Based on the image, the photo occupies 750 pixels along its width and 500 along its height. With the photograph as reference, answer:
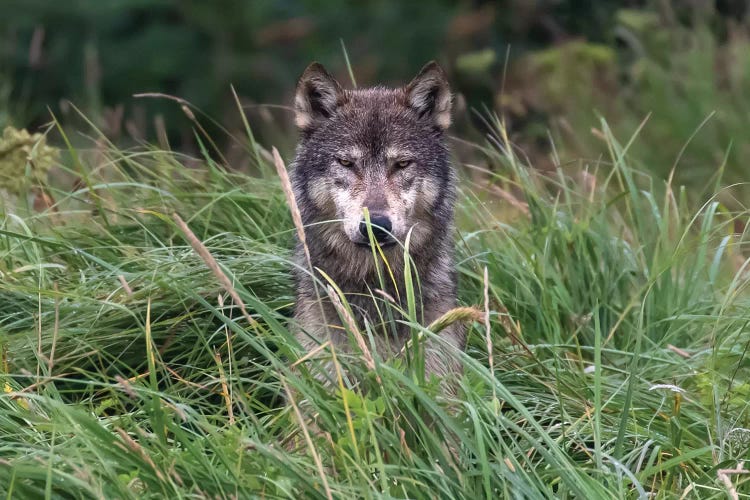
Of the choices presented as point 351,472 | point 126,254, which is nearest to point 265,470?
point 351,472

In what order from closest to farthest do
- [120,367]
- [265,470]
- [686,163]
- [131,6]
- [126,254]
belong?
[265,470], [120,367], [126,254], [686,163], [131,6]

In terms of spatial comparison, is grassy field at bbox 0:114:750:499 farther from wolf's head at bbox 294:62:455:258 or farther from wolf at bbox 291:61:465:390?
wolf's head at bbox 294:62:455:258

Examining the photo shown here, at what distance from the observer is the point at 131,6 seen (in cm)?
1580

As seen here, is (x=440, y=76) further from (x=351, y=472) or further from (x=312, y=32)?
(x=312, y=32)

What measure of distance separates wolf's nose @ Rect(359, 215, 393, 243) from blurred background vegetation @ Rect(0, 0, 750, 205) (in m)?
2.02

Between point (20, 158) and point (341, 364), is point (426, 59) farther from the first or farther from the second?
point (341, 364)

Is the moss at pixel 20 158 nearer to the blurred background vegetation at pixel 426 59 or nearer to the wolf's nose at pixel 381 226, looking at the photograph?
the blurred background vegetation at pixel 426 59

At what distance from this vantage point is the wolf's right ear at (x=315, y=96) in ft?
17.4

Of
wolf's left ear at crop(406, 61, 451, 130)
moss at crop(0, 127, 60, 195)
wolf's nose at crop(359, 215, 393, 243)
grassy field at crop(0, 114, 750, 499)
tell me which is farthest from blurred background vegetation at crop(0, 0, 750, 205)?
wolf's nose at crop(359, 215, 393, 243)

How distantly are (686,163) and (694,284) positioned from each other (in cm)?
358

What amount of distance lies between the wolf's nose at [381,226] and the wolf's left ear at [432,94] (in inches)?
31.2

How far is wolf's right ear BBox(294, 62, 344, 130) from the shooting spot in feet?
17.4

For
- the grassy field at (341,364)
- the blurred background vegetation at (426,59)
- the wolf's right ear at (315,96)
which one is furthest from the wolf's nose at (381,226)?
the blurred background vegetation at (426,59)

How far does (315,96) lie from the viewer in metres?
5.37
